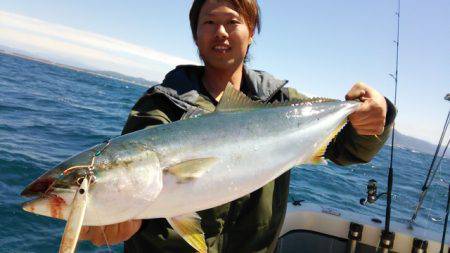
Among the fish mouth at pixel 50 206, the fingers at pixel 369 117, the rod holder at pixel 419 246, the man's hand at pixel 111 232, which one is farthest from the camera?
the rod holder at pixel 419 246

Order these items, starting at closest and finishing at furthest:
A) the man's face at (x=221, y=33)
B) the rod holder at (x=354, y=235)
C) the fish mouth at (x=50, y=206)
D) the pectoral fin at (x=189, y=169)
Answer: the fish mouth at (x=50, y=206) < the pectoral fin at (x=189, y=169) < the man's face at (x=221, y=33) < the rod holder at (x=354, y=235)

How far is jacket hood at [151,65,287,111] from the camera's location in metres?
2.92

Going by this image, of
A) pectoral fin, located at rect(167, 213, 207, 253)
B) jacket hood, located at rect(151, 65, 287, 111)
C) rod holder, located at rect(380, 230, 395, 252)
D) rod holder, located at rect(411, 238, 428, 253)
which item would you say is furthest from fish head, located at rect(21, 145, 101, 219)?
rod holder, located at rect(411, 238, 428, 253)

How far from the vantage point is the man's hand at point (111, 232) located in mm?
2531

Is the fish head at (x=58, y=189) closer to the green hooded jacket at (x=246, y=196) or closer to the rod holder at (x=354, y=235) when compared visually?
the green hooded jacket at (x=246, y=196)

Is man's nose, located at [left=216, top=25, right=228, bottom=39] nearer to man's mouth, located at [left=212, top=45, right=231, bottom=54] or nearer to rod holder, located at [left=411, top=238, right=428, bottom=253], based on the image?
man's mouth, located at [left=212, top=45, right=231, bottom=54]

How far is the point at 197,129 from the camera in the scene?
99.2 inches

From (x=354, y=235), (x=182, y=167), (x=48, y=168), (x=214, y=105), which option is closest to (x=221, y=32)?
(x=214, y=105)

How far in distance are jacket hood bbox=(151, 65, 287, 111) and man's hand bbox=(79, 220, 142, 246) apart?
90 cm

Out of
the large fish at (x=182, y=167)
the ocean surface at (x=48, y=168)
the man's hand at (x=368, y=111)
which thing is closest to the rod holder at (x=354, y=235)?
the ocean surface at (x=48, y=168)

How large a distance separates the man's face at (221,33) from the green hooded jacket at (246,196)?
10.8 inches

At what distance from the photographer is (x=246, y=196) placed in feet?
10.3

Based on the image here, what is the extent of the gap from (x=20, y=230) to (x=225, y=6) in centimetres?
692

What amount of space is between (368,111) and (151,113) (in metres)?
1.69
